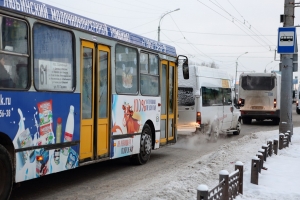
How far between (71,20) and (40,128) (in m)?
2.08

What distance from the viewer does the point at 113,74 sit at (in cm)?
931

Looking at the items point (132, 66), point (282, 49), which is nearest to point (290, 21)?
point (282, 49)

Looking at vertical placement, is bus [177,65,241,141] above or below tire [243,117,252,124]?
above

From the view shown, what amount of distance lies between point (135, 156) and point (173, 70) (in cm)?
308

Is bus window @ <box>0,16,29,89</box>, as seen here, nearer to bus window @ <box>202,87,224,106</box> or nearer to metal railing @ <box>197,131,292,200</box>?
metal railing @ <box>197,131,292,200</box>

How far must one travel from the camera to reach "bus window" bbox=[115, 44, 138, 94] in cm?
959

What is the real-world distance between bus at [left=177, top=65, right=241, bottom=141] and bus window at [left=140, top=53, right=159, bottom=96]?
5265 millimetres

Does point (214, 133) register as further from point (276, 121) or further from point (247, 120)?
point (276, 121)

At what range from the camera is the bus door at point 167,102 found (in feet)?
39.9

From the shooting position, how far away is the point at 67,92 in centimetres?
764

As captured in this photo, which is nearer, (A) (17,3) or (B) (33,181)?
(A) (17,3)

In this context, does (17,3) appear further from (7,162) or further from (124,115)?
(124,115)

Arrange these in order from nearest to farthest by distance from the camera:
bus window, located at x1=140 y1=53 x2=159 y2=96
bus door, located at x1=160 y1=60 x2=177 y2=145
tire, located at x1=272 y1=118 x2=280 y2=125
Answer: bus window, located at x1=140 y1=53 x2=159 y2=96
bus door, located at x1=160 y1=60 x2=177 y2=145
tire, located at x1=272 y1=118 x2=280 y2=125

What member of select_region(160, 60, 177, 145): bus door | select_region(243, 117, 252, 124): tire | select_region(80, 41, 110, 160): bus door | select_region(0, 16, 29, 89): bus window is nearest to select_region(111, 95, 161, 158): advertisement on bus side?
select_region(80, 41, 110, 160): bus door
